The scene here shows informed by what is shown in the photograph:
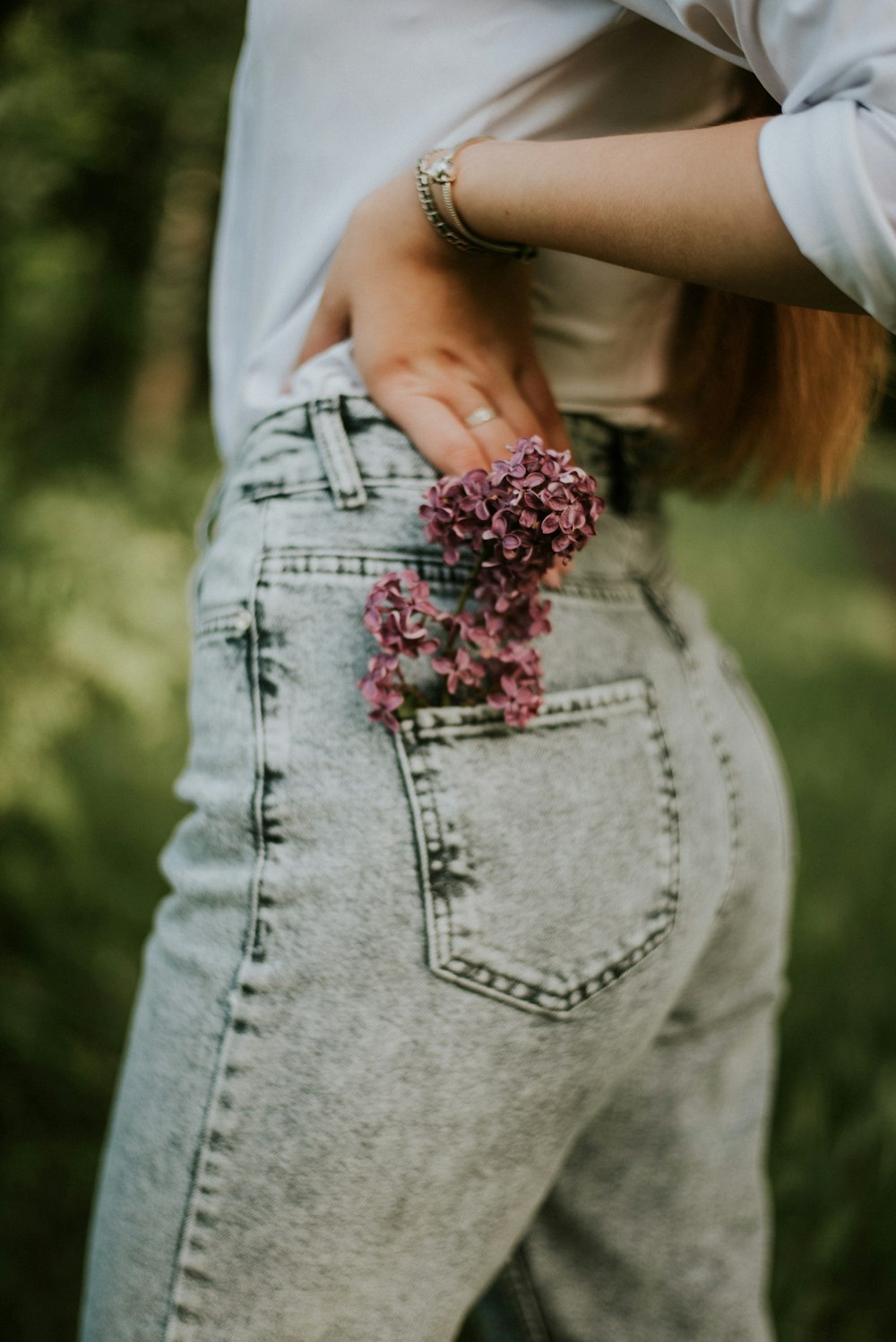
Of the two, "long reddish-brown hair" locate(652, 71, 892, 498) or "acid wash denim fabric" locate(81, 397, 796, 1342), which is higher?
"long reddish-brown hair" locate(652, 71, 892, 498)

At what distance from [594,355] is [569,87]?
0.22 metres

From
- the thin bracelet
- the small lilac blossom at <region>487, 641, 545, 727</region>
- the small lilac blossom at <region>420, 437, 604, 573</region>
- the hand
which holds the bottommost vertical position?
the small lilac blossom at <region>487, 641, 545, 727</region>

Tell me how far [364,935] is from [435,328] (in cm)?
50

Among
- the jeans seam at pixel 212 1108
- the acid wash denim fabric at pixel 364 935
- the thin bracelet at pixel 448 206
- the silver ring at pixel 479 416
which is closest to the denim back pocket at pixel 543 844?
the acid wash denim fabric at pixel 364 935

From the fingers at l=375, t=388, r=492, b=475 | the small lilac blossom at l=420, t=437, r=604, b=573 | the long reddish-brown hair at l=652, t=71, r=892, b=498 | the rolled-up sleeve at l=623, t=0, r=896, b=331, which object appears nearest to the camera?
the rolled-up sleeve at l=623, t=0, r=896, b=331

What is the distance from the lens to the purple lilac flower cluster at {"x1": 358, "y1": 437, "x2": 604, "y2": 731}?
729mm

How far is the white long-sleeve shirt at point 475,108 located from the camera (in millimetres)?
828

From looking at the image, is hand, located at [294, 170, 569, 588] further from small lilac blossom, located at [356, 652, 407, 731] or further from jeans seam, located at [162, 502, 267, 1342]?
jeans seam, located at [162, 502, 267, 1342]

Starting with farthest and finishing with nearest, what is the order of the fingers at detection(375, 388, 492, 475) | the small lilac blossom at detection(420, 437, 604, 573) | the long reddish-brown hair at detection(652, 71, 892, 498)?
1. the long reddish-brown hair at detection(652, 71, 892, 498)
2. the fingers at detection(375, 388, 492, 475)
3. the small lilac blossom at detection(420, 437, 604, 573)

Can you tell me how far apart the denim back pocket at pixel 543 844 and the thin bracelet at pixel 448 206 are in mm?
Result: 363

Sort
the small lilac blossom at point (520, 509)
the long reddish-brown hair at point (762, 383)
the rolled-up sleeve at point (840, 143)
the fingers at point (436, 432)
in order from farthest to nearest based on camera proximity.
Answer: the long reddish-brown hair at point (762, 383), the fingers at point (436, 432), the small lilac blossom at point (520, 509), the rolled-up sleeve at point (840, 143)

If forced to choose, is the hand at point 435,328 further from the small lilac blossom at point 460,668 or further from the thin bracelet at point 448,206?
the small lilac blossom at point 460,668

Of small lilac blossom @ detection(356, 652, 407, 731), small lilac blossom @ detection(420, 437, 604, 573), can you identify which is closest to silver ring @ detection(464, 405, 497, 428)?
small lilac blossom @ detection(420, 437, 604, 573)

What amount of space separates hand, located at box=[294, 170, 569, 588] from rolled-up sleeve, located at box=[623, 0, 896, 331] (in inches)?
11.0
